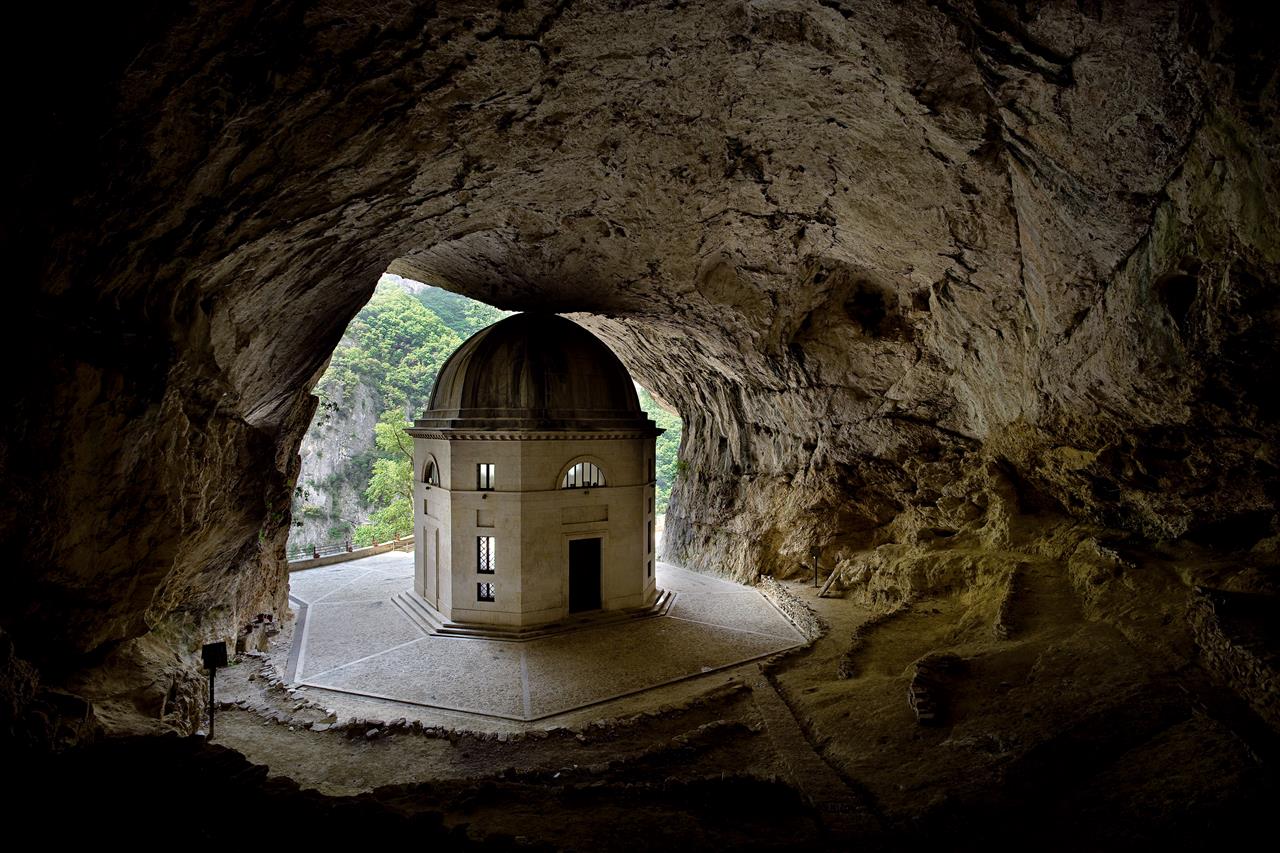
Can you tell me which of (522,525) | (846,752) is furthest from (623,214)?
Result: (846,752)

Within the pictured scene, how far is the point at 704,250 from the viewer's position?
54.2 feet

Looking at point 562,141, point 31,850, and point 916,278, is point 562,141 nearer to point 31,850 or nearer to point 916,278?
point 916,278

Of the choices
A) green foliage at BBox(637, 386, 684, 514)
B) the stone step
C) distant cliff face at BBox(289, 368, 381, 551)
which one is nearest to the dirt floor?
the stone step

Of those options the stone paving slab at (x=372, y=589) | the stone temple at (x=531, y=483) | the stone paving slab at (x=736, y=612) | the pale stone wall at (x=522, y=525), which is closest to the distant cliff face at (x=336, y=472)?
the stone paving slab at (x=372, y=589)

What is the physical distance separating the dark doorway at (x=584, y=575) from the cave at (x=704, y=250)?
274 inches

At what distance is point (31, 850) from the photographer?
14.9 ft

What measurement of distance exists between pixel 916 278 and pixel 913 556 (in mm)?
9205

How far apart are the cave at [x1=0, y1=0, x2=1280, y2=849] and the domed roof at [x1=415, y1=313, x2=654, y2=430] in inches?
184

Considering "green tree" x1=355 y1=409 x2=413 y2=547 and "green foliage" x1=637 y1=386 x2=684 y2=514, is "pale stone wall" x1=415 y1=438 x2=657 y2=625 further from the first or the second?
"green foliage" x1=637 y1=386 x2=684 y2=514

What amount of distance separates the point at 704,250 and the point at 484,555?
36.6 ft

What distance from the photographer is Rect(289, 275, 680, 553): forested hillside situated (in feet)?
132

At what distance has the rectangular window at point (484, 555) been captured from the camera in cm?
1892

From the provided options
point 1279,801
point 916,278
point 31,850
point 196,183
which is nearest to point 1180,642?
point 1279,801

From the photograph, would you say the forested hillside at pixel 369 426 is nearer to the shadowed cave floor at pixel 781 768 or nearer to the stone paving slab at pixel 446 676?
the stone paving slab at pixel 446 676
